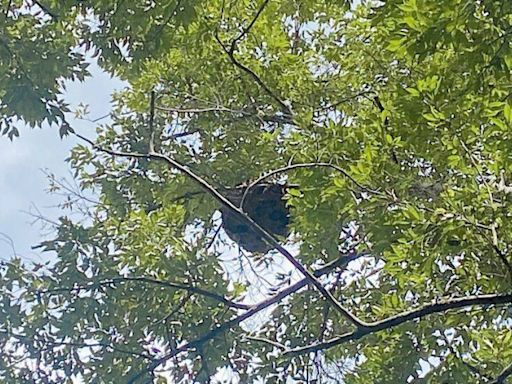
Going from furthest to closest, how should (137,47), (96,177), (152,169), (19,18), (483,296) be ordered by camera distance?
(96,177), (152,169), (19,18), (137,47), (483,296)

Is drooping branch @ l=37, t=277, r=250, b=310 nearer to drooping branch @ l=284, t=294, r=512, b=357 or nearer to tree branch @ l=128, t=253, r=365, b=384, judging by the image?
tree branch @ l=128, t=253, r=365, b=384

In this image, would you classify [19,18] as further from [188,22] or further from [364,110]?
[364,110]

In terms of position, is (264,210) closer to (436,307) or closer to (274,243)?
(274,243)

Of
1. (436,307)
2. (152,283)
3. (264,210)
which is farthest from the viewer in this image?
(264,210)

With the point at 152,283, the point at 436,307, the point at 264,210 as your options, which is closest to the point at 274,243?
the point at 436,307

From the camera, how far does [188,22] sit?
2.66m

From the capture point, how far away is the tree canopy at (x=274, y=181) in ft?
7.97

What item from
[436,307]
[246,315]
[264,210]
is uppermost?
[264,210]

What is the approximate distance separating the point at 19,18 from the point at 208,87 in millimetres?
1003

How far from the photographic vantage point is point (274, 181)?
3928mm

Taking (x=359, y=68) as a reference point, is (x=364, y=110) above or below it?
below

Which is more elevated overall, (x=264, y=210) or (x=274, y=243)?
(x=264, y=210)

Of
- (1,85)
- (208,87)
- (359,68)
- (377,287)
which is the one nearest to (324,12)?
(359,68)

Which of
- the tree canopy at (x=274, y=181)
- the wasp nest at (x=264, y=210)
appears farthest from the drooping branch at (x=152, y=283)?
the wasp nest at (x=264, y=210)
